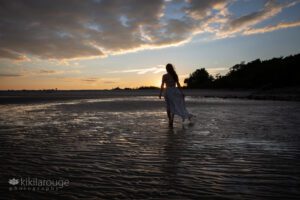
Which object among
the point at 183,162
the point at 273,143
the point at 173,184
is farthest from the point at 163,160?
the point at 273,143

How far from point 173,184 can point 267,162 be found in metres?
2.22

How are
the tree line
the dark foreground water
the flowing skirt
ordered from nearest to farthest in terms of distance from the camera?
the dark foreground water, the flowing skirt, the tree line

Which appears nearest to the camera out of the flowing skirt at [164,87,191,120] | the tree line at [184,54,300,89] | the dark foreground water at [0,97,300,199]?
the dark foreground water at [0,97,300,199]

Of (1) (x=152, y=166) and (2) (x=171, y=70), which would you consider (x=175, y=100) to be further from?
(1) (x=152, y=166)

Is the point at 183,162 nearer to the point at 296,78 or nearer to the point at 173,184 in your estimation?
the point at 173,184

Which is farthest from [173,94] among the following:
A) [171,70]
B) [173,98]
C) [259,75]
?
[259,75]

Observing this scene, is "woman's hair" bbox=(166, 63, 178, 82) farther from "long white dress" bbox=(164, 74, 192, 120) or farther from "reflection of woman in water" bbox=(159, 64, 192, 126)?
"long white dress" bbox=(164, 74, 192, 120)

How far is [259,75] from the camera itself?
6856 centimetres

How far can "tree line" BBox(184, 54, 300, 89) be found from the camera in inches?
2047

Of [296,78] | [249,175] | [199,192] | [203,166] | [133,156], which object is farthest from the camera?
[296,78]

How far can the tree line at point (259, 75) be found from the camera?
52.0 m

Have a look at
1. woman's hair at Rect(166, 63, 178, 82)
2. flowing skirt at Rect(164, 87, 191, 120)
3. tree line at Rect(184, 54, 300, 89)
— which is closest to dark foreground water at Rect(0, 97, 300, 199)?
flowing skirt at Rect(164, 87, 191, 120)

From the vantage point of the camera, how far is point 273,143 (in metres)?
7.01

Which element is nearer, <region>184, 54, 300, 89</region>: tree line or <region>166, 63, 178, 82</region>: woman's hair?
<region>166, 63, 178, 82</region>: woman's hair
